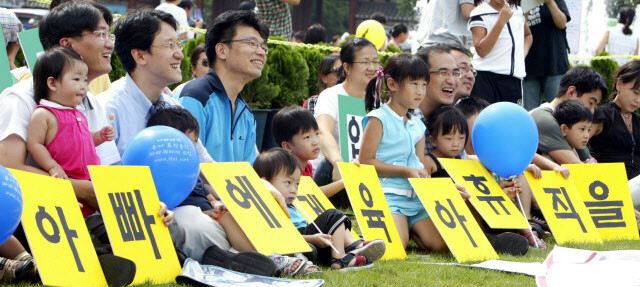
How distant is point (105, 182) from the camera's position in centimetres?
387

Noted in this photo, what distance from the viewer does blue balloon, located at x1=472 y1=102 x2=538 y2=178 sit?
18.6 feet

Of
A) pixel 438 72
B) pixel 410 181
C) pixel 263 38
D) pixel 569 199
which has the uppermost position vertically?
pixel 263 38

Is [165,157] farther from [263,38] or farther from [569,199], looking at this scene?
[569,199]

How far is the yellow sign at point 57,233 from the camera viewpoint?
345cm

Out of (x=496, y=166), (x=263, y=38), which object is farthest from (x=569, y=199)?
(x=263, y=38)

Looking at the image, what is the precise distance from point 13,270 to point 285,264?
1225mm

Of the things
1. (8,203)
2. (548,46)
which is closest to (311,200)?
(8,203)

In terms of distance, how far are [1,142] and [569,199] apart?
152 inches

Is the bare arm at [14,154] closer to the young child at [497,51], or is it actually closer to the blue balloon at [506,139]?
the blue balloon at [506,139]

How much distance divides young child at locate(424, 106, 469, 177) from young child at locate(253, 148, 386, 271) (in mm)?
1316

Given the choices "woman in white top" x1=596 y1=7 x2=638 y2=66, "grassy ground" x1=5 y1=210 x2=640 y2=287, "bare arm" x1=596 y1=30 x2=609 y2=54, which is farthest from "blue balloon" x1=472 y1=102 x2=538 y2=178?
"woman in white top" x1=596 y1=7 x2=638 y2=66

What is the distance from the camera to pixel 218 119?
5012 mm

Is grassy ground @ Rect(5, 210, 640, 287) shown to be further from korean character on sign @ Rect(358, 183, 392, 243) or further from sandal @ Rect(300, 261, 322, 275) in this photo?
korean character on sign @ Rect(358, 183, 392, 243)

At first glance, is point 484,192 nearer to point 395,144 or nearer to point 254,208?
point 395,144
